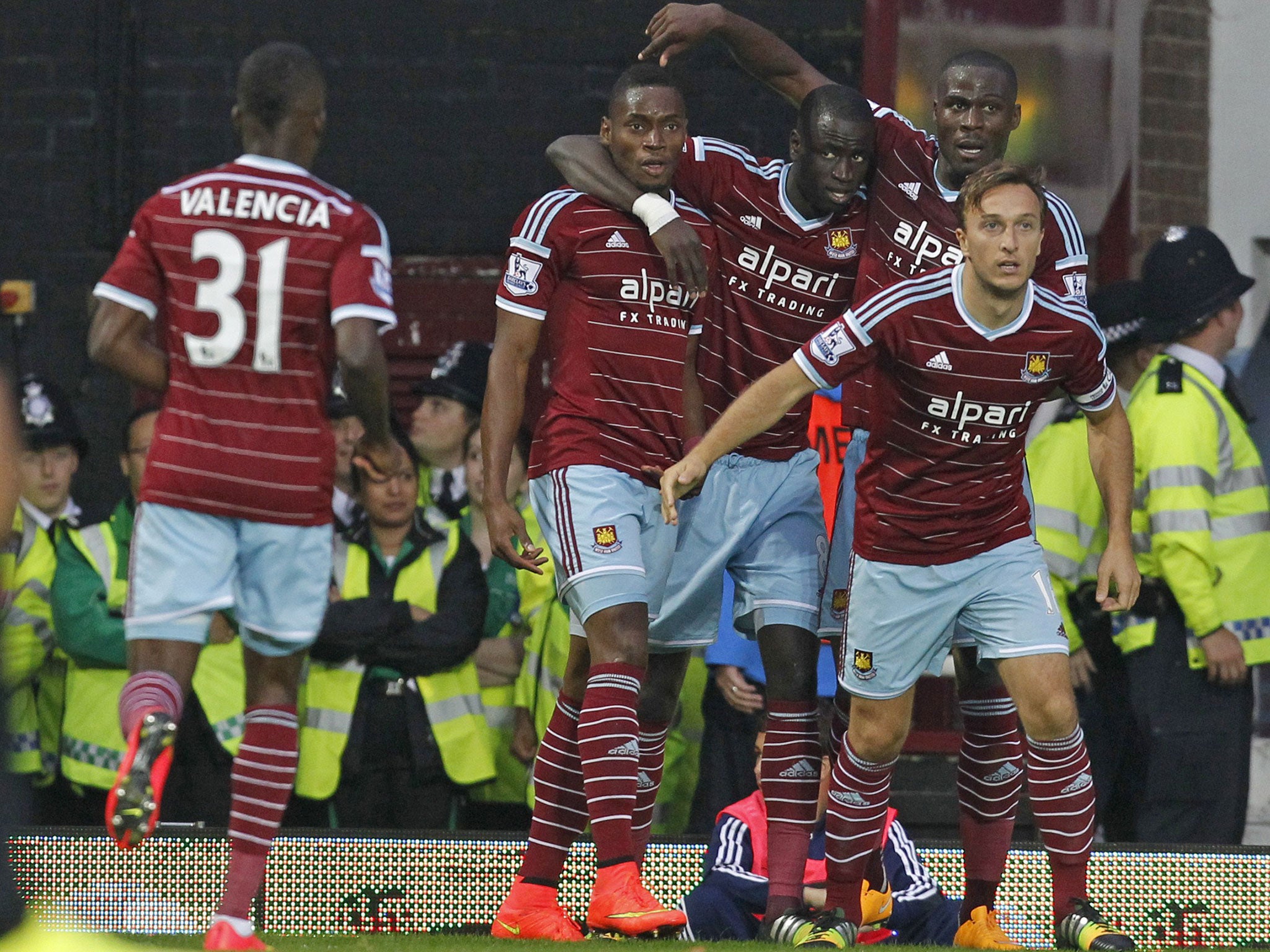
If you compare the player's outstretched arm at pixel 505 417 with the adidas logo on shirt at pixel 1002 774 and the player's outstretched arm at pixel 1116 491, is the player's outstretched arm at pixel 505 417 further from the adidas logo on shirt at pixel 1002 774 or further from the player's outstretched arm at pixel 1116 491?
the player's outstretched arm at pixel 1116 491

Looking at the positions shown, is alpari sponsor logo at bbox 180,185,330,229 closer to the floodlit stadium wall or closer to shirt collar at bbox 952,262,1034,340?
shirt collar at bbox 952,262,1034,340

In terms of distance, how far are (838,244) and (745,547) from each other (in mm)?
955

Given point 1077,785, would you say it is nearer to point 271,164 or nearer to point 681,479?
point 681,479

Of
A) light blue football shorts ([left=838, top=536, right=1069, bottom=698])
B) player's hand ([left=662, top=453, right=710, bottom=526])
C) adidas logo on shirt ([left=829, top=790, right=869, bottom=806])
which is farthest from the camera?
adidas logo on shirt ([left=829, top=790, right=869, bottom=806])

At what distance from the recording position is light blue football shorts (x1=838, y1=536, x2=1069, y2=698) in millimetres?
5719

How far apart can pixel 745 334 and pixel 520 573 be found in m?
2.15

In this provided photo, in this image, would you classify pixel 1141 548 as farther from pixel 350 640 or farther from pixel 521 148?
pixel 521 148

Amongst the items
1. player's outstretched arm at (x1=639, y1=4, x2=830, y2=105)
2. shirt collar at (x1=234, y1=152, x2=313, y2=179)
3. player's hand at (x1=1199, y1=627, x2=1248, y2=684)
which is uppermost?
player's outstretched arm at (x1=639, y1=4, x2=830, y2=105)

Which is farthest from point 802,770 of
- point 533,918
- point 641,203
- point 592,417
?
point 641,203

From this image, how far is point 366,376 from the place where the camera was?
5254 mm

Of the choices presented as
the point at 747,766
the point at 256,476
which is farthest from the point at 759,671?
the point at 256,476

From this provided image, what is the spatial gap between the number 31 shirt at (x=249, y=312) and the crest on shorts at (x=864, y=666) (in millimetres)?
1552

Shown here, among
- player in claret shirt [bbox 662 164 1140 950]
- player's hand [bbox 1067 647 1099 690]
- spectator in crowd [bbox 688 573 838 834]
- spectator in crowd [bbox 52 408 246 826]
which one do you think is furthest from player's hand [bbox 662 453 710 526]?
spectator in crowd [bbox 52 408 246 826]

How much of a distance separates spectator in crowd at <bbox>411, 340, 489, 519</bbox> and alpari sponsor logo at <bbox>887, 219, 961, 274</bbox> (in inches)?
114
